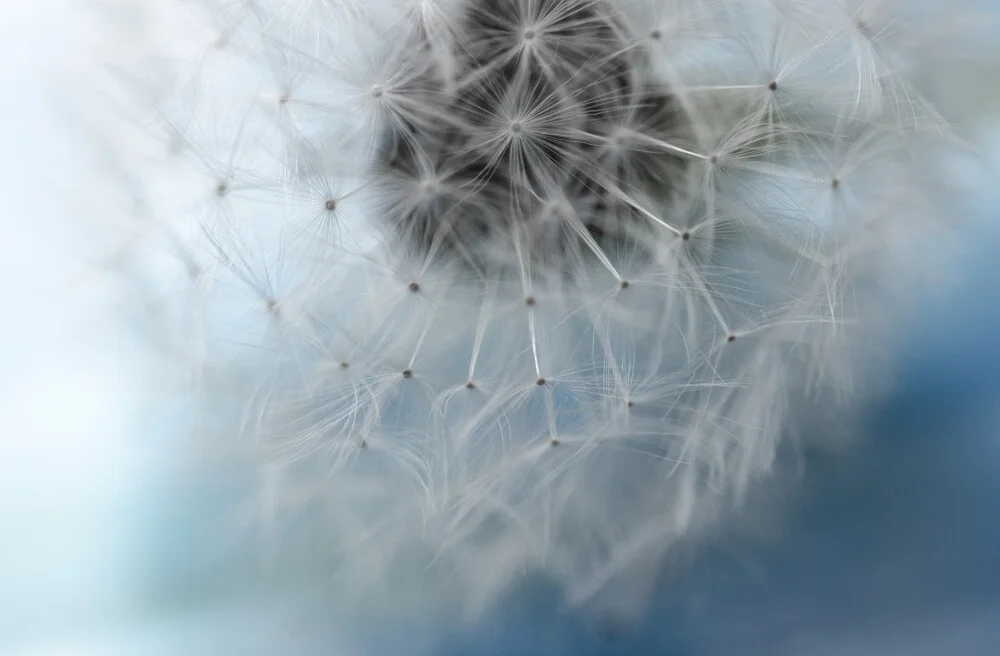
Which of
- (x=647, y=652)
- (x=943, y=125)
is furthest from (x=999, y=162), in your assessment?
(x=647, y=652)

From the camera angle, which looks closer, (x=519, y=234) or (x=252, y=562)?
(x=519, y=234)

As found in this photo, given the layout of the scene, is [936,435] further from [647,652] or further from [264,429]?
[264,429]

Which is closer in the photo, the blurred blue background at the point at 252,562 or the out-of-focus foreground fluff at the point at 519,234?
the out-of-focus foreground fluff at the point at 519,234

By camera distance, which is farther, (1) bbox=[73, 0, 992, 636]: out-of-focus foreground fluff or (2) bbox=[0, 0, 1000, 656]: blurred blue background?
(2) bbox=[0, 0, 1000, 656]: blurred blue background
